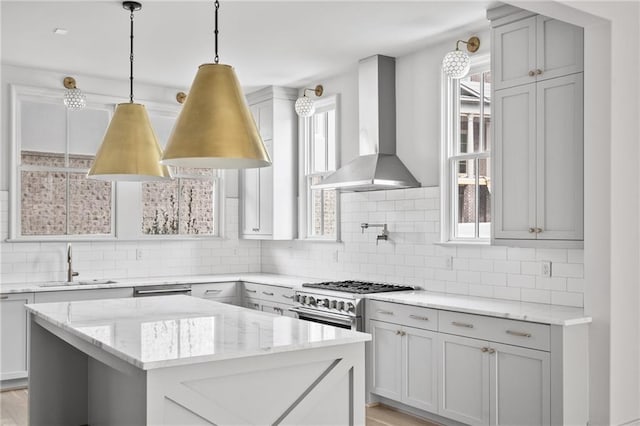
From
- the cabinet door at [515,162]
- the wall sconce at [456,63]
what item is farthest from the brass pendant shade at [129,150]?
the cabinet door at [515,162]

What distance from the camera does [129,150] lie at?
3.68m

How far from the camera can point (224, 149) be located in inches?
111

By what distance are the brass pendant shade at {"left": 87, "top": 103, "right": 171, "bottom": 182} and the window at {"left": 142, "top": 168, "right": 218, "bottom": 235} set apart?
3.36 metres

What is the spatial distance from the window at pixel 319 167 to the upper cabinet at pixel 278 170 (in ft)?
0.40

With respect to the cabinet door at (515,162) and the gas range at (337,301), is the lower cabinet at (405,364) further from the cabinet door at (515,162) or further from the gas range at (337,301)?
the cabinet door at (515,162)

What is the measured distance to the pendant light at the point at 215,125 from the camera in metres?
2.82

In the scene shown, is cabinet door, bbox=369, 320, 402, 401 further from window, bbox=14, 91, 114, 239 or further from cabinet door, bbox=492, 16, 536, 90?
window, bbox=14, 91, 114, 239

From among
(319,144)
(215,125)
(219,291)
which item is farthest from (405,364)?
(319,144)

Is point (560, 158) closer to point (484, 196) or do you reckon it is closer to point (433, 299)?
point (484, 196)

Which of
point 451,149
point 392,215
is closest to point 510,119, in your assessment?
point 451,149

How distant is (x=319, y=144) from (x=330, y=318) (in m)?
2.29

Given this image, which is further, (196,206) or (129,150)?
(196,206)

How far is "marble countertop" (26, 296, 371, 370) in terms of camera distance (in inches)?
103

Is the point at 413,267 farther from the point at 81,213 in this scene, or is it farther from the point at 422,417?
the point at 81,213
